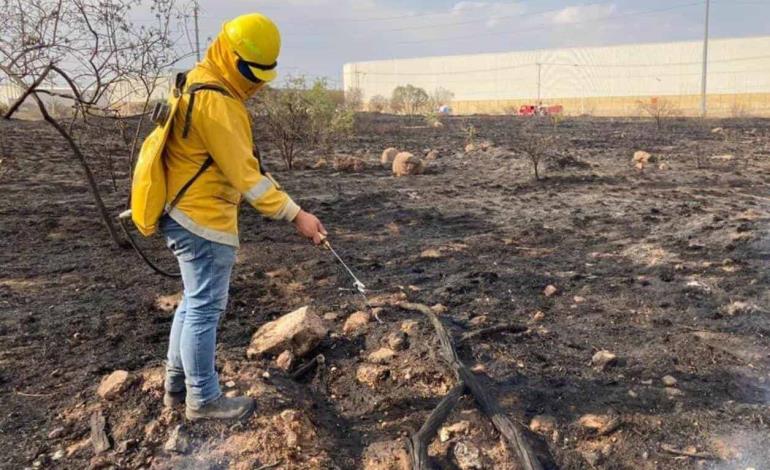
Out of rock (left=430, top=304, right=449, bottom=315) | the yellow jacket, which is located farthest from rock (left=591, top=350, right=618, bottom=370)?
the yellow jacket

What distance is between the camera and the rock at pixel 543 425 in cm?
267

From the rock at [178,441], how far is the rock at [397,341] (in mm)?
1210

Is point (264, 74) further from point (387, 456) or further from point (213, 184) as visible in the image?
point (387, 456)

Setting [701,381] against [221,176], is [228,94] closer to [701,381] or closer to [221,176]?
[221,176]

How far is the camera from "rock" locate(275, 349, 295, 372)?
323 centimetres

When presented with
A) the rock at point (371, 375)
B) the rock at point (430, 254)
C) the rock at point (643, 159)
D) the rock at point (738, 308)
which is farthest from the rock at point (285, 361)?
the rock at point (643, 159)

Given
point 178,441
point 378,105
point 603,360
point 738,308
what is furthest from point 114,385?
point 378,105

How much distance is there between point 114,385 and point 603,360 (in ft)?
8.01

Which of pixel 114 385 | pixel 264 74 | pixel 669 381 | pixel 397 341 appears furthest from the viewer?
pixel 397 341

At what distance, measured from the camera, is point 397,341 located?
11.2 feet

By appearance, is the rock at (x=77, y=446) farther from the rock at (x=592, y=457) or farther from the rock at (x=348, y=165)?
the rock at (x=348, y=165)

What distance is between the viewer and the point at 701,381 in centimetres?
307

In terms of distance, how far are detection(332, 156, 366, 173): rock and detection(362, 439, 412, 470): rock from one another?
360 inches

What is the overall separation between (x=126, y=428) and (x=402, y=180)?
26.8 feet
